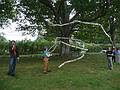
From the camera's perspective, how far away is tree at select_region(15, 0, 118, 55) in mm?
26703

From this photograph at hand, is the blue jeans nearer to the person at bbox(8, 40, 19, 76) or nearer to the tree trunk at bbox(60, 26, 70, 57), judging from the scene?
the person at bbox(8, 40, 19, 76)

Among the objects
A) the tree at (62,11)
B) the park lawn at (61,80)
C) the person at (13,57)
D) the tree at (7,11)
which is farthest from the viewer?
the tree at (7,11)

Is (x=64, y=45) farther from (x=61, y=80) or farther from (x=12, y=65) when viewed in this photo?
(x=61, y=80)

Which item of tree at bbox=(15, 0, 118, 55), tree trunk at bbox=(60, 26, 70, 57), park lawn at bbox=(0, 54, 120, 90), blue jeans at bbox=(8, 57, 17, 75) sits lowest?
park lawn at bbox=(0, 54, 120, 90)

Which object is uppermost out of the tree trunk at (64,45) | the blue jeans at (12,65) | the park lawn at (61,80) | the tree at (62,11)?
the tree at (62,11)

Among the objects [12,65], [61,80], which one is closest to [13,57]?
[12,65]

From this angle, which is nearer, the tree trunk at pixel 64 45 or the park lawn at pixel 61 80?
the park lawn at pixel 61 80

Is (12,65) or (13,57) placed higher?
(13,57)

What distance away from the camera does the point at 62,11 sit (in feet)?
95.8

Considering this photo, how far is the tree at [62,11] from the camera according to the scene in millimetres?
26703

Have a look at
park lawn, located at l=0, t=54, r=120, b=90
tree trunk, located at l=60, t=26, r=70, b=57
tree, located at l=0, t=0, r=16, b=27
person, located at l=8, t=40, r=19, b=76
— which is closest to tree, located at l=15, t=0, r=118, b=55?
tree trunk, located at l=60, t=26, r=70, b=57

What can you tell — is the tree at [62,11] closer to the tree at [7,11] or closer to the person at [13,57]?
the tree at [7,11]

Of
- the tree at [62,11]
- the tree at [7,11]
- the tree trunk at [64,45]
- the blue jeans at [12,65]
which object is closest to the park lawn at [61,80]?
the blue jeans at [12,65]

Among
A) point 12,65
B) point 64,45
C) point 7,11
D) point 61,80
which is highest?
point 7,11
